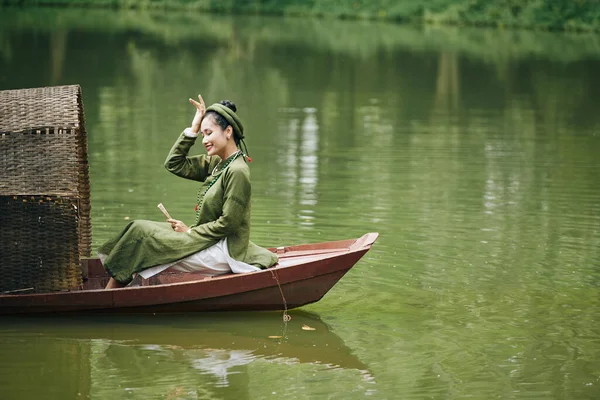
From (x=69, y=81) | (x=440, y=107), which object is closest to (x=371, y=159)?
(x=440, y=107)

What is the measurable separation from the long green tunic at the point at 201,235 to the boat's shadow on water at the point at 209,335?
387mm

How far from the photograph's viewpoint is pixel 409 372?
24.1 ft

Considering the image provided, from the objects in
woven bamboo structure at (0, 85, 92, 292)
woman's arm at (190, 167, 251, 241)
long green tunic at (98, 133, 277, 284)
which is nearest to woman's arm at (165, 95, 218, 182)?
long green tunic at (98, 133, 277, 284)

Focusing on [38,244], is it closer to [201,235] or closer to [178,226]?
[178,226]

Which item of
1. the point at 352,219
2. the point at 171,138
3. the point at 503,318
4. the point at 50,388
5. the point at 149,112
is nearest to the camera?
the point at 50,388

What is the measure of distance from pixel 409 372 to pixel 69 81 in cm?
1657

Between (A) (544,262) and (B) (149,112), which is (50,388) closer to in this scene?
(A) (544,262)

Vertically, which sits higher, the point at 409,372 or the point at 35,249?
the point at 35,249

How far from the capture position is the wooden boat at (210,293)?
786 centimetres

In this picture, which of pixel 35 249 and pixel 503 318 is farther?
pixel 503 318

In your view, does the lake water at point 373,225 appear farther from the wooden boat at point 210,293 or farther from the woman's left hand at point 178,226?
the woman's left hand at point 178,226

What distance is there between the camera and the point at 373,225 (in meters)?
11.1

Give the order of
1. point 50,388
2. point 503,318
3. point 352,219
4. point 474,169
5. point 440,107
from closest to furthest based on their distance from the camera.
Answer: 1. point 50,388
2. point 503,318
3. point 352,219
4. point 474,169
5. point 440,107

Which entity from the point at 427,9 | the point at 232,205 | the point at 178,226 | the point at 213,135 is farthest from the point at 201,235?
the point at 427,9
